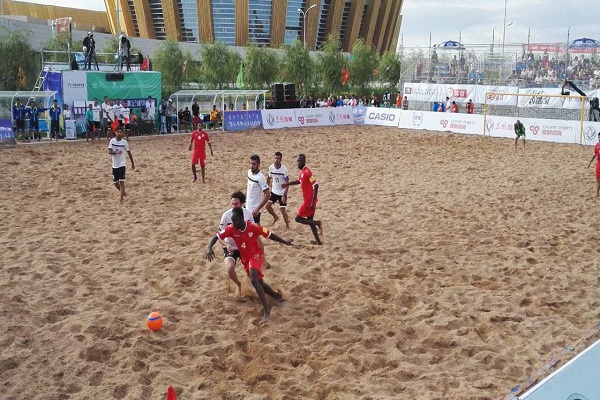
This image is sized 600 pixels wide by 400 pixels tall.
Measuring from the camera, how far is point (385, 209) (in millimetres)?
12992

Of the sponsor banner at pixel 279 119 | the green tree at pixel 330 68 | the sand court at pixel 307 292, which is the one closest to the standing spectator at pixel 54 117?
the sand court at pixel 307 292

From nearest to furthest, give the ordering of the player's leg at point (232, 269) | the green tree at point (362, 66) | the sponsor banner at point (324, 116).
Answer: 1. the player's leg at point (232, 269)
2. the sponsor banner at point (324, 116)
3. the green tree at point (362, 66)

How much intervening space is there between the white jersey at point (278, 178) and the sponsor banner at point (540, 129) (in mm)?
17669

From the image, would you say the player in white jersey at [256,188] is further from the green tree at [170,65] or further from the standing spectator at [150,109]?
the green tree at [170,65]

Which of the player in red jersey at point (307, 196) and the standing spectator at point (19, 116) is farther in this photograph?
the standing spectator at point (19, 116)

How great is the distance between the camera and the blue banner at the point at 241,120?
2937cm

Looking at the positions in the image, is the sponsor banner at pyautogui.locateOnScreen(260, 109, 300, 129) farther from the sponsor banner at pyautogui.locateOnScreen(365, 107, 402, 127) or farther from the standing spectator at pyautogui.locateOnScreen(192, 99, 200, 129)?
the sponsor banner at pyautogui.locateOnScreen(365, 107, 402, 127)

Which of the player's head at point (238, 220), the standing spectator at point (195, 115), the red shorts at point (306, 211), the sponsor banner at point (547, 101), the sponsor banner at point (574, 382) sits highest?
the sponsor banner at point (547, 101)

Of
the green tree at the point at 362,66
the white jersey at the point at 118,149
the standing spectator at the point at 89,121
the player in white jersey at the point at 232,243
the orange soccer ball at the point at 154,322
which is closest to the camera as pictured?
the orange soccer ball at the point at 154,322

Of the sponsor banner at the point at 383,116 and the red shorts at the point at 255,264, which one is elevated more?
the sponsor banner at the point at 383,116

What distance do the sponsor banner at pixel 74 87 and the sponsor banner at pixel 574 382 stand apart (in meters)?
25.1

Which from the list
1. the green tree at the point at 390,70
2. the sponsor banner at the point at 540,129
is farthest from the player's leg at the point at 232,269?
the green tree at the point at 390,70

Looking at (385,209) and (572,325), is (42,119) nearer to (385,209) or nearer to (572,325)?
(385,209)

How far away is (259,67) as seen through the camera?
46.2 m
